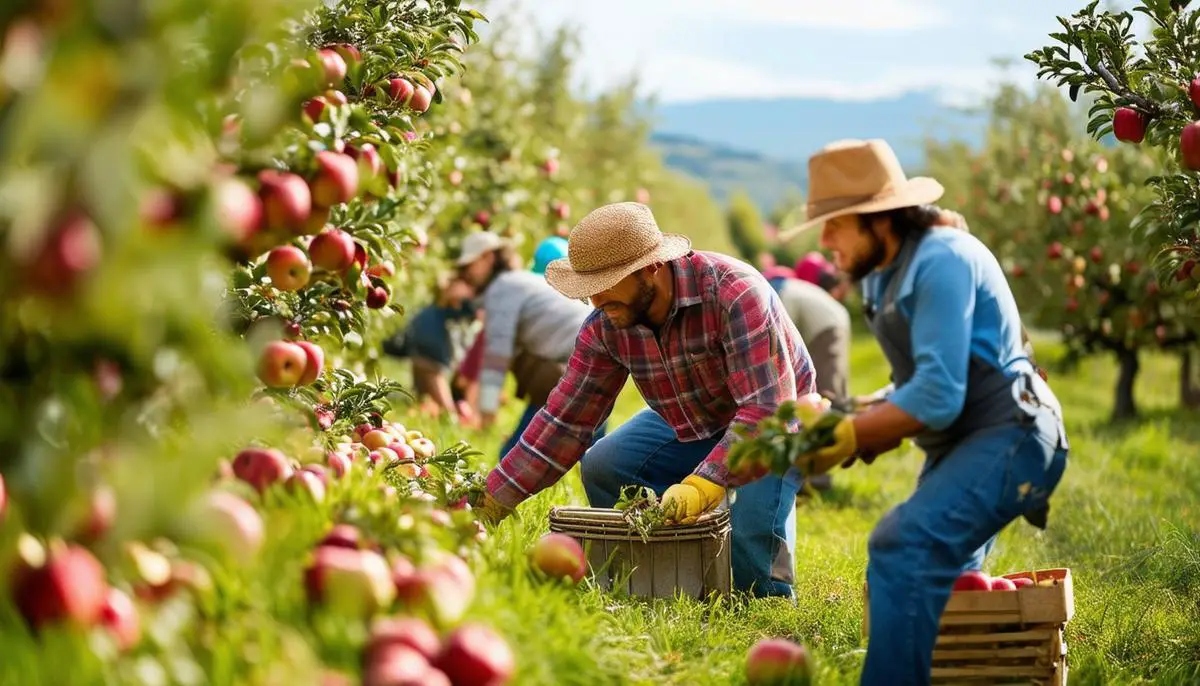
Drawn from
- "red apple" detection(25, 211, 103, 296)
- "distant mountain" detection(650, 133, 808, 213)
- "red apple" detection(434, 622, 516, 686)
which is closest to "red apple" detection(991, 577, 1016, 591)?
"red apple" detection(434, 622, 516, 686)

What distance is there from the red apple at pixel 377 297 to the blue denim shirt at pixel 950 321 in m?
1.70

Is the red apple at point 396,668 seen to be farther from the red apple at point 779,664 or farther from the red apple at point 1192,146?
the red apple at point 1192,146

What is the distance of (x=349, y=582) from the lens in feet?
8.15

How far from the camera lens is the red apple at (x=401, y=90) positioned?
384 cm

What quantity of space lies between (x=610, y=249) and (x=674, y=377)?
0.59 m

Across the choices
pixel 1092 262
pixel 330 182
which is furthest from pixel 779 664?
pixel 1092 262

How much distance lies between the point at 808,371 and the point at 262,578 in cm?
259

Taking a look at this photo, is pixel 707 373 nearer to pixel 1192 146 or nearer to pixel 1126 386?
pixel 1192 146

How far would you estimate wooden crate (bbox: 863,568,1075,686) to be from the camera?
342cm

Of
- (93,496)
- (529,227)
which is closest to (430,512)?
(93,496)

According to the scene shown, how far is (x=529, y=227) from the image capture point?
11.0 m

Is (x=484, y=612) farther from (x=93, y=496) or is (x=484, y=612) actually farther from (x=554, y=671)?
(x=93, y=496)

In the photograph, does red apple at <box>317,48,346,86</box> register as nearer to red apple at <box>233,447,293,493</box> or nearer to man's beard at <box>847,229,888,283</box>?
red apple at <box>233,447,293,493</box>

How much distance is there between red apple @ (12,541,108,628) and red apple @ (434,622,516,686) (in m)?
0.60
